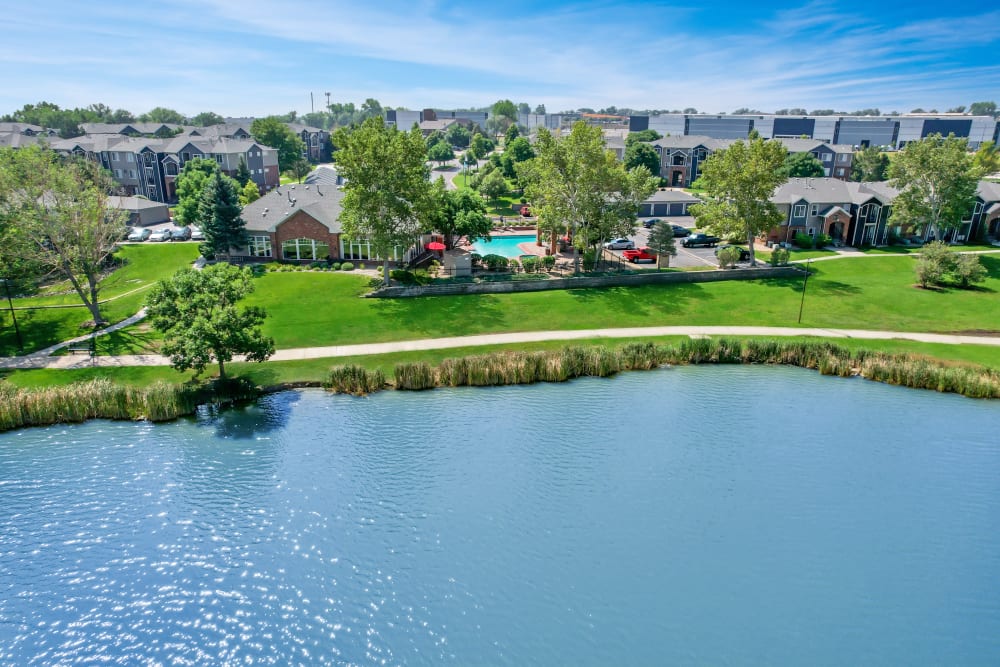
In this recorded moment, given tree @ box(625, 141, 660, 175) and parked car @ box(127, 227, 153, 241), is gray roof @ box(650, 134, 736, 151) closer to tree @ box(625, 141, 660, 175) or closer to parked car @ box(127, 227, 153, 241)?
tree @ box(625, 141, 660, 175)

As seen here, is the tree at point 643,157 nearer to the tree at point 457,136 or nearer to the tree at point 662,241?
the tree at point 662,241

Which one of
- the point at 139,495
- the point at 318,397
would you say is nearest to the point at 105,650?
the point at 139,495

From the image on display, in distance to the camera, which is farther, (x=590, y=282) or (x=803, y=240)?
(x=803, y=240)

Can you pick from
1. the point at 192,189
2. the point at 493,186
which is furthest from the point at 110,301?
the point at 493,186


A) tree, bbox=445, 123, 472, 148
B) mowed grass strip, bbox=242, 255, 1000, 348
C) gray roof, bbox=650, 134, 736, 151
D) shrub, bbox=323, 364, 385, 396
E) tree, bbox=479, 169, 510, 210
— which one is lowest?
shrub, bbox=323, 364, 385, 396

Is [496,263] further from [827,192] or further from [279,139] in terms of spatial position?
[279,139]

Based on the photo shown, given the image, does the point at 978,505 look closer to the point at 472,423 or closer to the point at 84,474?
the point at 472,423

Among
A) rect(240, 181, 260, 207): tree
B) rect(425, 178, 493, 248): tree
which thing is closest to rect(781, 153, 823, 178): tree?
rect(425, 178, 493, 248): tree
